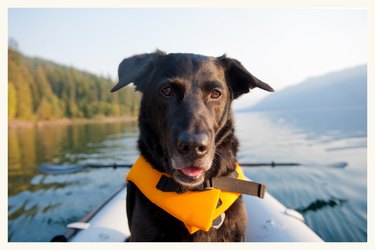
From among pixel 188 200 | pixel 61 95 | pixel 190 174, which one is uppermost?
pixel 61 95

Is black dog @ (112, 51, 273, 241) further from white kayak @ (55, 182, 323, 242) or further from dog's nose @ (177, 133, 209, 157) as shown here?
white kayak @ (55, 182, 323, 242)

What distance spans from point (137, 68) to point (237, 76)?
1.07 m

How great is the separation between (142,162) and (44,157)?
48.7 feet

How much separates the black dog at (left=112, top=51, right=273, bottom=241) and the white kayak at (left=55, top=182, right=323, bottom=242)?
1596 millimetres

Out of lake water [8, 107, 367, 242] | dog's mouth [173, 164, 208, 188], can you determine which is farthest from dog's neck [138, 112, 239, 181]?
lake water [8, 107, 367, 242]

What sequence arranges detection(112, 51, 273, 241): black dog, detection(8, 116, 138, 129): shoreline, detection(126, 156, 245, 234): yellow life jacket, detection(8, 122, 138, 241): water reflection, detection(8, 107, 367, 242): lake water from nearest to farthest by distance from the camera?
detection(112, 51, 273, 241): black dog, detection(126, 156, 245, 234): yellow life jacket, detection(8, 107, 367, 242): lake water, detection(8, 122, 138, 241): water reflection, detection(8, 116, 138, 129): shoreline

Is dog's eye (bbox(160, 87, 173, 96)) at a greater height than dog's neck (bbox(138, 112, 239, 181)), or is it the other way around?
dog's eye (bbox(160, 87, 173, 96))

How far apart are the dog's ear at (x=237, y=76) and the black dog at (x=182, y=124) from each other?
0.04 ft

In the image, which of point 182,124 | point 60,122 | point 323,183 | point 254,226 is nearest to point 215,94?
point 182,124

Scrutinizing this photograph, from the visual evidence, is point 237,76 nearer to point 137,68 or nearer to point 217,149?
point 217,149

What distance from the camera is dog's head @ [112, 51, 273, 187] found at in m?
2.14

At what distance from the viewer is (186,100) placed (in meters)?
2.44

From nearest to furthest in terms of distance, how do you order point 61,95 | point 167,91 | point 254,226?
1. point 167,91
2. point 254,226
3. point 61,95
